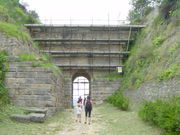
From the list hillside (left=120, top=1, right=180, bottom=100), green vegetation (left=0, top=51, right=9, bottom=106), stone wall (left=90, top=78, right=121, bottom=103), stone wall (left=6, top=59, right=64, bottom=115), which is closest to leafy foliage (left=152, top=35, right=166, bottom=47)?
hillside (left=120, top=1, right=180, bottom=100)

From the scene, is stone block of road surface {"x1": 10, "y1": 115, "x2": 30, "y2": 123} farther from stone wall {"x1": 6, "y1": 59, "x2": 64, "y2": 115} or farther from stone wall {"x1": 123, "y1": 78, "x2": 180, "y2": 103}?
stone wall {"x1": 123, "y1": 78, "x2": 180, "y2": 103}

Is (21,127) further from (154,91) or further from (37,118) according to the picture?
(154,91)

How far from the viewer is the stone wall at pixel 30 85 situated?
1033 cm

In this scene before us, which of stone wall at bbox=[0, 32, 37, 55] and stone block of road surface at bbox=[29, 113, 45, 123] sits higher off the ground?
stone wall at bbox=[0, 32, 37, 55]

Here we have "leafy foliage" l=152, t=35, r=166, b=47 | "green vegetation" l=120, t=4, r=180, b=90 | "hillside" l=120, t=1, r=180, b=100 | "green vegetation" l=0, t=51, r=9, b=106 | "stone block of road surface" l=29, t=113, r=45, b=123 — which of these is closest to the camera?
"stone block of road surface" l=29, t=113, r=45, b=123

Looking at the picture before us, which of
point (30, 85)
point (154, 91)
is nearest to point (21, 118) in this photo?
point (30, 85)

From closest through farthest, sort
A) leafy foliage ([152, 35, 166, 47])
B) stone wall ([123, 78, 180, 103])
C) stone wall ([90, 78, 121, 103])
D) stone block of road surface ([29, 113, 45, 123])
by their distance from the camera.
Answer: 1. stone block of road surface ([29, 113, 45, 123])
2. stone wall ([123, 78, 180, 103])
3. leafy foliage ([152, 35, 166, 47])
4. stone wall ([90, 78, 121, 103])

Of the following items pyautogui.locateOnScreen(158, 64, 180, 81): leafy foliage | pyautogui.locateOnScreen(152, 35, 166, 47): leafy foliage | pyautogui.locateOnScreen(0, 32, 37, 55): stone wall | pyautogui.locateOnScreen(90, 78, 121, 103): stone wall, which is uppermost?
pyautogui.locateOnScreen(152, 35, 166, 47): leafy foliage

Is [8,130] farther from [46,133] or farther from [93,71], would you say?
[93,71]

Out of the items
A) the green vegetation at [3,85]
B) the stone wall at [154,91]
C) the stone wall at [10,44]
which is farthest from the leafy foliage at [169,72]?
the stone wall at [10,44]

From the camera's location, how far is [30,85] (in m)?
10.5

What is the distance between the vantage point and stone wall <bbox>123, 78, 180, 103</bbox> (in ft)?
29.7

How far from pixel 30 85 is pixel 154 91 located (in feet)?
20.3

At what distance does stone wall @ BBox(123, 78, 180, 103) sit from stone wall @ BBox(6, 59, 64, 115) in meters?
5.15
